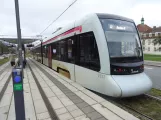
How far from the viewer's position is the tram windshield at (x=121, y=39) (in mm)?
5164

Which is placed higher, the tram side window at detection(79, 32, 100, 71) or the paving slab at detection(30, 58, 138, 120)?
the tram side window at detection(79, 32, 100, 71)

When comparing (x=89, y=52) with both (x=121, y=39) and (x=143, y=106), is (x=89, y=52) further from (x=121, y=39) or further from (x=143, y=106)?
(x=143, y=106)

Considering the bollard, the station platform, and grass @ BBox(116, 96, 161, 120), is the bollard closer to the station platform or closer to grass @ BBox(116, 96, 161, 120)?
the station platform

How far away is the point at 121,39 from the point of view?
538cm

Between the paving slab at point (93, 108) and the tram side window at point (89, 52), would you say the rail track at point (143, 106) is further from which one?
the tram side window at point (89, 52)

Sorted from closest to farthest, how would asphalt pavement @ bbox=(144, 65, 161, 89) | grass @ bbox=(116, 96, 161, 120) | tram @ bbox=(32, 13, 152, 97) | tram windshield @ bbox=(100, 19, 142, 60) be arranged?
grass @ bbox=(116, 96, 161, 120) → tram @ bbox=(32, 13, 152, 97) → tram windshield @ bbox=(100, 19, 142, 60) → asphalt pavement @ bbox=(144, 65, 161, 89)

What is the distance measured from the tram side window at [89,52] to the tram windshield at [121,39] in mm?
522

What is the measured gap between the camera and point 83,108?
389cm

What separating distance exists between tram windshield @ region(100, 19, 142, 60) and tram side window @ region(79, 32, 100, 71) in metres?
0.52

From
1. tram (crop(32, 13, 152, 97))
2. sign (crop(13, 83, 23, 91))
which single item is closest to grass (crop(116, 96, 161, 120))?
tram (crop(32, 13, 152, 97))

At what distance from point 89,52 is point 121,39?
1236mm

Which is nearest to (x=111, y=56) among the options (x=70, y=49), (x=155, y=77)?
(x=70, y=49)

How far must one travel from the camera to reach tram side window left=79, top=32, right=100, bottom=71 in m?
5.26

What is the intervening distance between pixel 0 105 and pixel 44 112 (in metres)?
1.54
